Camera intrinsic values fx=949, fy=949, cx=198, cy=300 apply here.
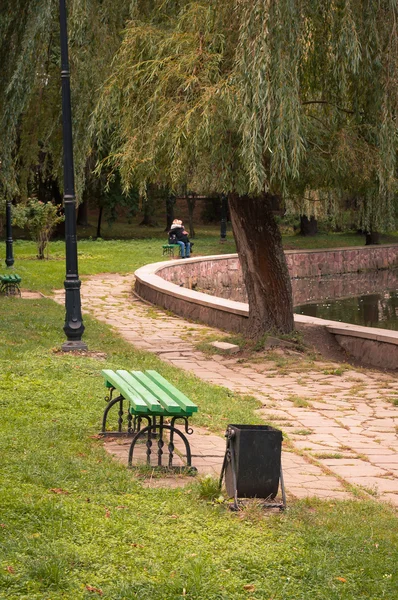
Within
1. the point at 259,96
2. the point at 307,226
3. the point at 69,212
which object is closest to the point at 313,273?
the point at 307,226

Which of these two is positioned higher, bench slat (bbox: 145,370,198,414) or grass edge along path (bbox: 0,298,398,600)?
bench slat (bbox: 145,370,198,414)

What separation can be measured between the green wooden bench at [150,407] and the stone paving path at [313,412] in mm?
291

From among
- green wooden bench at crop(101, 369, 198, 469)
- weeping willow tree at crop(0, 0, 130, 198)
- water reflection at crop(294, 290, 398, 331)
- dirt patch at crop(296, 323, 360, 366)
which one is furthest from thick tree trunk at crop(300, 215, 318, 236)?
green wooden bench at crop(101, 369, 198, 469)

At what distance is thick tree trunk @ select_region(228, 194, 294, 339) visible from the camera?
13.0 meters

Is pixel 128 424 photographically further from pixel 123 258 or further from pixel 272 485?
pixel 123 258

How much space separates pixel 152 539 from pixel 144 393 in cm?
189

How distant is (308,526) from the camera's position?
17.1 feet

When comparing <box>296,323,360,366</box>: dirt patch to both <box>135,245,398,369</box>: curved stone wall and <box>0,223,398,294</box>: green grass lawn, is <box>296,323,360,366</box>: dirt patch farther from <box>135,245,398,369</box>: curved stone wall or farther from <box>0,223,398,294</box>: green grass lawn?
<box>0,223,398,294</box>: green grass lawn

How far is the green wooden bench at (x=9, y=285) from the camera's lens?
18.3 meters

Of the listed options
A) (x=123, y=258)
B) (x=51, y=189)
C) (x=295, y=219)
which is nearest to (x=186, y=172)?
(x=123, y=258)

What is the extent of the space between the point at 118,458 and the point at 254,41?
5706 mm

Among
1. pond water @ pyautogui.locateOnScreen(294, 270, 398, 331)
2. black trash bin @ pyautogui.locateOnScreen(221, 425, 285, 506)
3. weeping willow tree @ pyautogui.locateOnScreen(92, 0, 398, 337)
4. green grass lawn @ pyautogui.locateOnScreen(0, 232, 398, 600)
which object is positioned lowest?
pond water @ pyautogui.locateOnScreen(294, 270, 398, 331)

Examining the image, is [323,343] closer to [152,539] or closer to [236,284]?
[152,539]

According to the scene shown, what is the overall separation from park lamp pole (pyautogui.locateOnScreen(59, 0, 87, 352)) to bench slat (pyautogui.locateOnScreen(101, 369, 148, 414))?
4098mm
